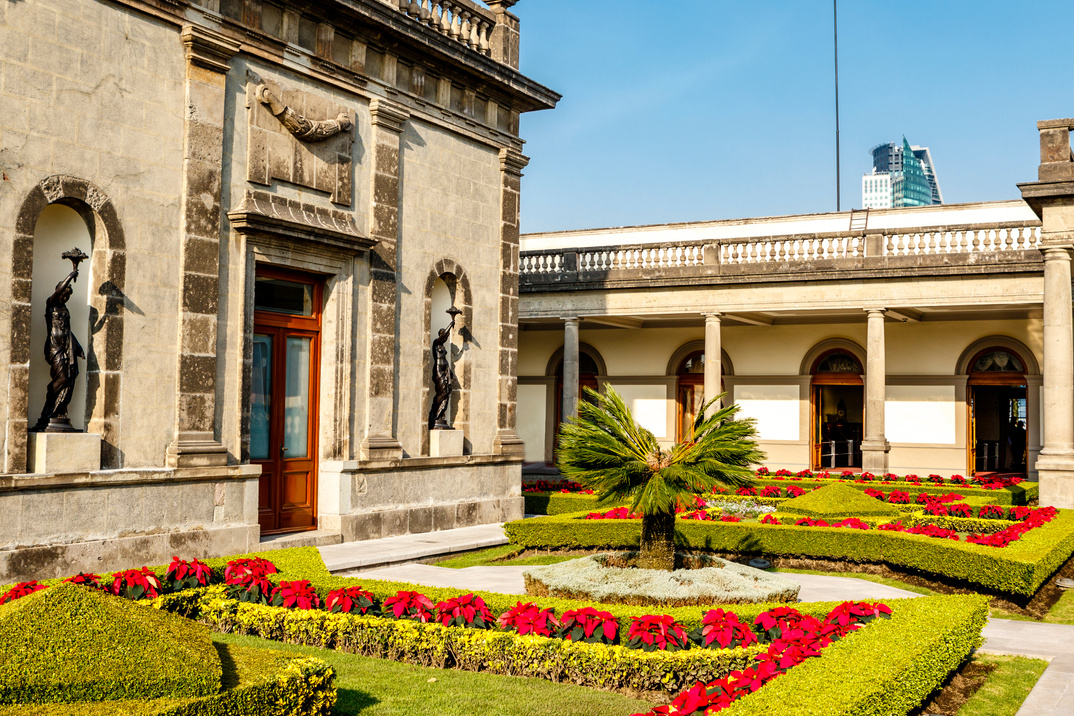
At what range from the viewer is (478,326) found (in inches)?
674

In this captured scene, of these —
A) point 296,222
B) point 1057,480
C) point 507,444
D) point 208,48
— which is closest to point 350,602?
point 296,222

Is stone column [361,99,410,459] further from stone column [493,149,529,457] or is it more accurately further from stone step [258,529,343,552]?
stone column [493,149,529,457]

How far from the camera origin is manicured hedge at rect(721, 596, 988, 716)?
203 inches

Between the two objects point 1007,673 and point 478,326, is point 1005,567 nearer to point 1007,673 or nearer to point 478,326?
point 1007,673

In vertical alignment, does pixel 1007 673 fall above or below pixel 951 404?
below

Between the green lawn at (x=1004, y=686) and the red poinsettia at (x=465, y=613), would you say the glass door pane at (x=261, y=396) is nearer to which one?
the red poinsettia at (x=465, y=613)

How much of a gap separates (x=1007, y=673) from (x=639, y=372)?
912 inches

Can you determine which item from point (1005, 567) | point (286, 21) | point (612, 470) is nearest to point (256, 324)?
point (286, 21)

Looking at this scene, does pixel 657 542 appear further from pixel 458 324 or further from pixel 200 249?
pixel 458 324

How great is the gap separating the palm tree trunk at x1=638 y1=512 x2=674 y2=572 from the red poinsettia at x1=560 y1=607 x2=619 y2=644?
2.20 metres

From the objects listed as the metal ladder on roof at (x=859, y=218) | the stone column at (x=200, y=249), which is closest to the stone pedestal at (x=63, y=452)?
the stone column at (x=200, y=249)

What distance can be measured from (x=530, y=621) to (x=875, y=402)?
17540 millimetres

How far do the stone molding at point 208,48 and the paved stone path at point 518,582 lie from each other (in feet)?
20.8

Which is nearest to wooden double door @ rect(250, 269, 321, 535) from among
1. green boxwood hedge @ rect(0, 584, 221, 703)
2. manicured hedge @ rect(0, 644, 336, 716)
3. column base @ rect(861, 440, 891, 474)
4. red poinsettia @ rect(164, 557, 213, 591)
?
red poinsettia @ rect(164, 557, 213, 591)
